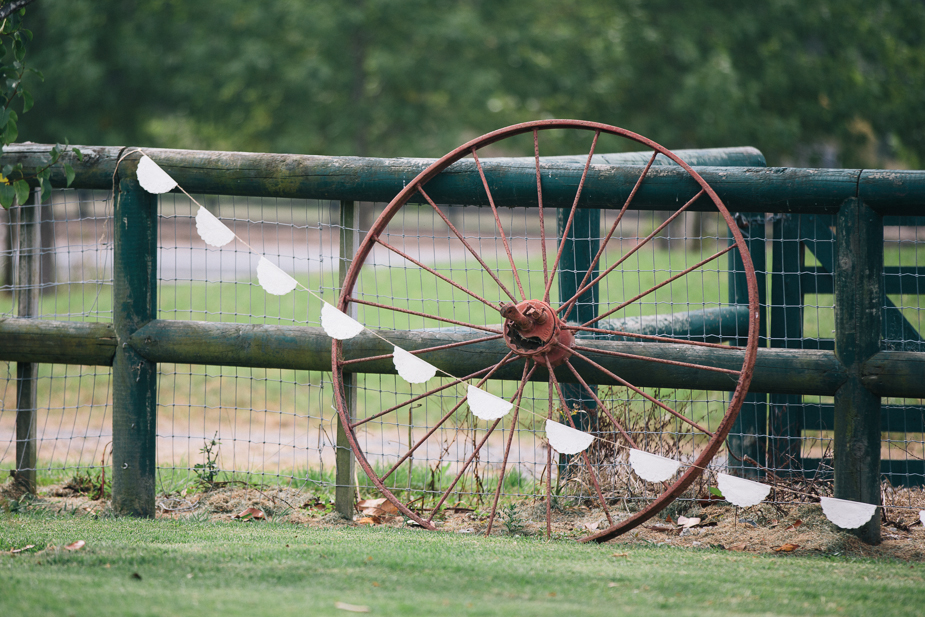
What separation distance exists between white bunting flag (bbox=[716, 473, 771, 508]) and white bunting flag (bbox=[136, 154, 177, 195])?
272cm

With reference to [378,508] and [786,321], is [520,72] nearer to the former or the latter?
[786,321]

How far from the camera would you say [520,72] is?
17188mm

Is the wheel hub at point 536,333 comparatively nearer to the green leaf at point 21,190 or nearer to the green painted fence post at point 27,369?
the green leaf at point 21,190

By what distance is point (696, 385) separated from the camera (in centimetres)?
364

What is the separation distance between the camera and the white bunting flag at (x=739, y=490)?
11.1 feet

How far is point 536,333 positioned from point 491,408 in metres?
0.36

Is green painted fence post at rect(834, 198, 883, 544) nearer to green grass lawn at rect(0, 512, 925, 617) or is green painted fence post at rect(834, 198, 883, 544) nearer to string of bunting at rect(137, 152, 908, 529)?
string of bunting at rect(137, 152, 908, 529)

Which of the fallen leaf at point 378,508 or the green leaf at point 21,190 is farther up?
the green leaf at point 21,190

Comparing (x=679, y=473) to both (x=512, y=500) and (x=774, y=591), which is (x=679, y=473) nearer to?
(x=512, y=500)

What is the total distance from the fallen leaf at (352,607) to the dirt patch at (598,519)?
1279 millimetres

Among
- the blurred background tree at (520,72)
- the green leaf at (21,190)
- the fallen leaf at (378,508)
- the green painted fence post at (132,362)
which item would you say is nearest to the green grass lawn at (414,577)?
the green painted fence post at (132,362)

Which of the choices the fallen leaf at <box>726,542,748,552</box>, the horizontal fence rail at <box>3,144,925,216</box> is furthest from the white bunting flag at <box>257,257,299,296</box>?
the fallen leaf at <box>726,542,748,552</box>

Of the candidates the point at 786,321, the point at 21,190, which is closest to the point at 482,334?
the point at 786,321

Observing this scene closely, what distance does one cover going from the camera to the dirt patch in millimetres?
3494
